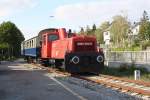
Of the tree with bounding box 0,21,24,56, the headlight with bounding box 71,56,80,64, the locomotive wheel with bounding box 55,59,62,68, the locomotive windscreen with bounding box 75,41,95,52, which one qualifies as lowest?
the locomotive wheel with bounding box 55,59,62,68

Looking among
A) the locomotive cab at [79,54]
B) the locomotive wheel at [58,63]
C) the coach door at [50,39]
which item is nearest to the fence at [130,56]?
the coach door at [50,39]

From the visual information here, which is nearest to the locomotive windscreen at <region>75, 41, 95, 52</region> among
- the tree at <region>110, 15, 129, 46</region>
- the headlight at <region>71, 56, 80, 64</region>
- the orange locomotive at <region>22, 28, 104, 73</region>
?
the orange locomotive at <region>22, 28, 104, 73</region>

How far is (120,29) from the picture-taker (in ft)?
373

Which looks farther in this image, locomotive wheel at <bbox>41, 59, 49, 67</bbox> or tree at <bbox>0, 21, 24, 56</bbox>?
tree at <bbox>0, 21, 24, 56</bbox>

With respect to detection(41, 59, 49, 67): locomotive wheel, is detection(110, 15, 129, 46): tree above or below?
above

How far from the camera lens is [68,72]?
28750 millimetres

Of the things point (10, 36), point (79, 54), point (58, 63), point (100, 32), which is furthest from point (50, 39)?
point (100, 32)

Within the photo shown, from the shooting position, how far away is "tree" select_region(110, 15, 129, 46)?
106750mm

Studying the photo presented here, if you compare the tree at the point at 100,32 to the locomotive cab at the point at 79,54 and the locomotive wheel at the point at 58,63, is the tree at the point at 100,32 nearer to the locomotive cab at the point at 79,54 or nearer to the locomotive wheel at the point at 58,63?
the locomotive wheel at the point at 58,63

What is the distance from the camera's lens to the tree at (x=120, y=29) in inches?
4203

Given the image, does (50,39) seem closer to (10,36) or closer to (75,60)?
(75,60)

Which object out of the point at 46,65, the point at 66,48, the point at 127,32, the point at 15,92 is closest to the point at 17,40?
the point at 127,32

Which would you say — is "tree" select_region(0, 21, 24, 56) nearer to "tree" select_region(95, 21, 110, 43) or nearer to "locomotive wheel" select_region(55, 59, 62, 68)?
"tree" select_region(95, 21, 110, 43)

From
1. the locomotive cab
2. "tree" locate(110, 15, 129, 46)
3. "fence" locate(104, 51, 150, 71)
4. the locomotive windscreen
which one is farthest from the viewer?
"tree" locate(110, 15, 129, 46)
